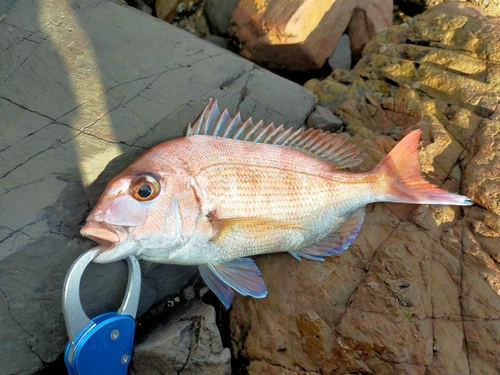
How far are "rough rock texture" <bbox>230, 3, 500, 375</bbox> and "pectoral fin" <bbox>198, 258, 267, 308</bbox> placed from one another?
0.17m

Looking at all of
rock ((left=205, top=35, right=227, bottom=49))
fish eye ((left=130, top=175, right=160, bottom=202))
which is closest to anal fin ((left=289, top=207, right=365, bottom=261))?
fish eye ((left=130, top=175, right=160, bottom=202))

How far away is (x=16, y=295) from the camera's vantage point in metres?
2.12

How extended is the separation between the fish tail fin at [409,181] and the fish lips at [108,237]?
1873mm

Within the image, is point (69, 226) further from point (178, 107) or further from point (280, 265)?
point (280, 265)

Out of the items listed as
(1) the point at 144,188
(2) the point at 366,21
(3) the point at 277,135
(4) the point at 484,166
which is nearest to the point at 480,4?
(2) the point at 366,21

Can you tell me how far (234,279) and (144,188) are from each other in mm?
893

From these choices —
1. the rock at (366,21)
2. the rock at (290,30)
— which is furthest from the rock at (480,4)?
the rock at (290,30)

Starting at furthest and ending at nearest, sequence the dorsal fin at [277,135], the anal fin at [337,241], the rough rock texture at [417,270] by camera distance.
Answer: the anal fin at [337,241], the dorsal fin at [277,135], the rough rock texture at [417,270]

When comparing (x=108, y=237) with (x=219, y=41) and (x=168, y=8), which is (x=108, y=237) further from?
(x=168, y=8)

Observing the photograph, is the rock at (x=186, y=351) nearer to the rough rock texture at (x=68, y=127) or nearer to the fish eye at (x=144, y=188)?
the rough rock texture at (x=68, y=127)

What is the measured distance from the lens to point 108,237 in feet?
6.40

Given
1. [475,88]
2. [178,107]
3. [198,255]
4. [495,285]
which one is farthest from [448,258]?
[178,107]

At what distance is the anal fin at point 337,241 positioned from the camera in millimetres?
2568

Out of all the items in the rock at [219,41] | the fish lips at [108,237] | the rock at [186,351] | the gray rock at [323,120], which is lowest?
the rock at [186,351]
